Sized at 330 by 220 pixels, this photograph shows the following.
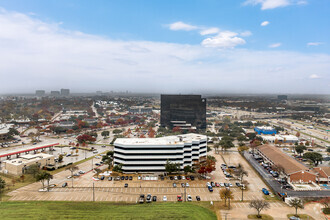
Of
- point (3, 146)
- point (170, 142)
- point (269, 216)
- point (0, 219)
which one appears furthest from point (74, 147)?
point (269, 216)

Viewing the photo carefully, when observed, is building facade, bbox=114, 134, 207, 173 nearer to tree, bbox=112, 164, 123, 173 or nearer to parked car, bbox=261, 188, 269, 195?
tree, bbox=112, 164, 123, 173

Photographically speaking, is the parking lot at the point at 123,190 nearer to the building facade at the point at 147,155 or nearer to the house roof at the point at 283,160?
the building facade at the point at 147,155

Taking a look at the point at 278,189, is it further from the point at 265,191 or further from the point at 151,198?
the point at 151,198

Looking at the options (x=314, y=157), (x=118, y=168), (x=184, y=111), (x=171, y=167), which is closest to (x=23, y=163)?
(x=118, y=168)

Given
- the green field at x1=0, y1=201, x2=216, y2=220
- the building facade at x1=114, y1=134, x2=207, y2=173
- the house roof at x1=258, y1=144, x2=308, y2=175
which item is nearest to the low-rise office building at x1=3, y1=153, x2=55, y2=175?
the green field at x1=0, y1=201, x2=216, y2=220

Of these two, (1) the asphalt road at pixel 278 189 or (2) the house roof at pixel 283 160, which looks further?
(2) the house roof at pixel 283 160

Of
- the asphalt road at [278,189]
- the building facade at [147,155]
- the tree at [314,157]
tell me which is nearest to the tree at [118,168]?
the building facade at [147,155]
